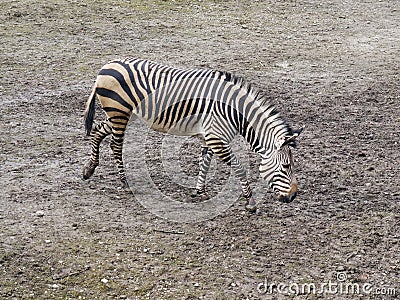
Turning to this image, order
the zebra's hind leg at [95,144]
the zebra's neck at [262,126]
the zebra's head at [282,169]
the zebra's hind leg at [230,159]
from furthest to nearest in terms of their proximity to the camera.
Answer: the zebra's hind leg at [95,144] < the zebra's hind leg at [230,159] < the zebra's neck at [262,126] < the zebra's head at [282,169]

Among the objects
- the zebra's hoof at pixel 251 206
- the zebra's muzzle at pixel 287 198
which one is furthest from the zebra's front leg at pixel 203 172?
the zebra's muzzle at pixel 287 198

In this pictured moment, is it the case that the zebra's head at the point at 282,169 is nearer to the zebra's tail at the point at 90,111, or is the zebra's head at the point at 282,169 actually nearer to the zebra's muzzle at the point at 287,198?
the zebra's muzzle at the point at 287,198

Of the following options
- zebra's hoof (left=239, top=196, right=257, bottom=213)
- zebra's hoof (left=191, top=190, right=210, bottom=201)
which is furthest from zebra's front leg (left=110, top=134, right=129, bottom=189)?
zebra's hoof (left=239, top=196, right=257, bottom=213)

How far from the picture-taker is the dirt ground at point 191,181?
21.2ft

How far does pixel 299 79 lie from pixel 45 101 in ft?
14.3

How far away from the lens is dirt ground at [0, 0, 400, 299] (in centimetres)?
646

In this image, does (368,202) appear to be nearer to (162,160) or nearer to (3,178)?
(162,160)

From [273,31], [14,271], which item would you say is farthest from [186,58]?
[14,271]

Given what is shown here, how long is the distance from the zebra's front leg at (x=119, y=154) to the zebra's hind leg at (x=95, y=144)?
0.18 m

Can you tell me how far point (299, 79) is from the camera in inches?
470

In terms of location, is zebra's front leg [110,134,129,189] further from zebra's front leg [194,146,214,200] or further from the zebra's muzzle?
the zebra's muzzle

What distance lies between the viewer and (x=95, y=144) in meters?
8.26

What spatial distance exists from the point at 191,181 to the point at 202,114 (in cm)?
103

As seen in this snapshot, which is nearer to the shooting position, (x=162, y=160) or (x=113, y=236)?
(x=113, y=236)
